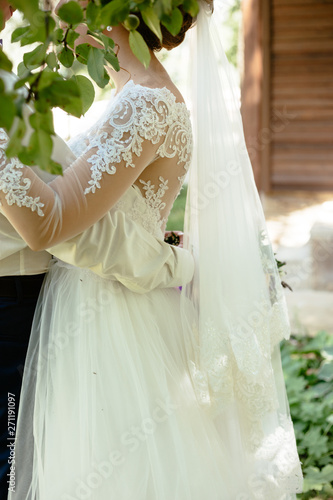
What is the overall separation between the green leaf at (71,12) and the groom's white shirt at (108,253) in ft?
1.63

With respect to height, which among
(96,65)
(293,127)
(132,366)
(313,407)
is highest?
(293,127)

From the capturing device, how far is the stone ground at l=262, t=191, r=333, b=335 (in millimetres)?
4637

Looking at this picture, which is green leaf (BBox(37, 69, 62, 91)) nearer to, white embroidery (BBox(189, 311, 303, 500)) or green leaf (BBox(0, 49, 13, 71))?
green leaf (BBox(0, 49, 13, 71))

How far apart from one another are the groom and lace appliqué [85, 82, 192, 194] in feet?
0.31

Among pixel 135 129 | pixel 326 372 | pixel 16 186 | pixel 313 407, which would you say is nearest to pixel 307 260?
pixel 326 372

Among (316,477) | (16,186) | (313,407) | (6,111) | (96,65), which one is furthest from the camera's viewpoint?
(313,407)

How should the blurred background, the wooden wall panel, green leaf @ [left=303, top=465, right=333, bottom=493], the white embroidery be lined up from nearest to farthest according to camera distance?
the white embroidery, green leaf @ [left=303, top=465, right=333, bottom=493], the blurred background, the wooden wall panel

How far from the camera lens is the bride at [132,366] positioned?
1311 millimetres

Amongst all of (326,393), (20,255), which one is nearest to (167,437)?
(20,255)

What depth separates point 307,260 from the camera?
5379mm

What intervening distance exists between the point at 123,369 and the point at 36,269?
1.02 ft

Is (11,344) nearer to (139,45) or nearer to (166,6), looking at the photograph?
(139,45)

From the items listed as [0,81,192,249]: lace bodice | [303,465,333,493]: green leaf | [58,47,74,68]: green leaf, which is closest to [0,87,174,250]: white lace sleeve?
[0,81,192,249]: lace bodice

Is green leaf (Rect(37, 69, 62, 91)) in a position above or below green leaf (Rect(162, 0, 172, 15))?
below
